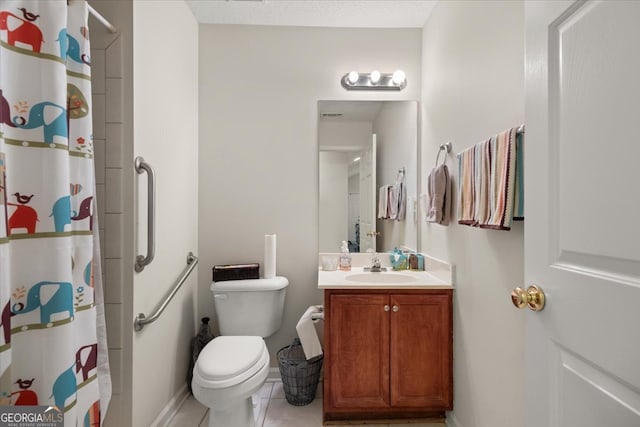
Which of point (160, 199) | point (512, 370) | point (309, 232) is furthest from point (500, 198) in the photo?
point (160, 199)

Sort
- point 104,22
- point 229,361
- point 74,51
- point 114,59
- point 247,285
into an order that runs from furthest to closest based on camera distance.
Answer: point 247,285, point 229,361, point 114,59, point 104,22, point 74,51

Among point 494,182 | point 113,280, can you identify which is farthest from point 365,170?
point 113,280

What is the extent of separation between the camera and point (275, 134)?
2.48 metres

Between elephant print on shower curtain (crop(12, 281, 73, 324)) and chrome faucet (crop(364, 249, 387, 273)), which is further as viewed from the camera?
chrome faucet (crop(364, 249, 387, 273))

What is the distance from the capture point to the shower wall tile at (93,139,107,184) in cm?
153

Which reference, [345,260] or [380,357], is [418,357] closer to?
[380,357]

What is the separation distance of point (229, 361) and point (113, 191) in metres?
0.98

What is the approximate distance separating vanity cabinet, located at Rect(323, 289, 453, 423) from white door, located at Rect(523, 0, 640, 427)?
963 millimetres

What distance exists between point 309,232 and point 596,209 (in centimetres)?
190

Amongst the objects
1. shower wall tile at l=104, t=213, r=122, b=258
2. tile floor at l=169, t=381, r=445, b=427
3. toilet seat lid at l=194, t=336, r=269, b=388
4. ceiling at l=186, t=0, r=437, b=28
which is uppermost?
ceiling at l=186, t=0, r=437, b=28

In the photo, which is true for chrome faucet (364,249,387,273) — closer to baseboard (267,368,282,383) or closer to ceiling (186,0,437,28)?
baseboard (267,368,282,383)

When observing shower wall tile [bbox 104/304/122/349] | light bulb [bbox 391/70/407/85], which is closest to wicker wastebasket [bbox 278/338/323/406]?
shower wall tile [bbox 104/304/122/349]

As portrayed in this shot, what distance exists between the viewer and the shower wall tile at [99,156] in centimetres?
153

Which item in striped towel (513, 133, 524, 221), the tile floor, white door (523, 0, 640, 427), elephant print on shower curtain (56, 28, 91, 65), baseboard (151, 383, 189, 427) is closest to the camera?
white door (523, 0, 640, 427)
